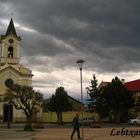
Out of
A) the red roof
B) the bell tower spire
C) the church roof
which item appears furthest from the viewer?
the red roof

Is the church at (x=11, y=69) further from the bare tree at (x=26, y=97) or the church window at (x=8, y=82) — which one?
the bare tree at (x=26, y=97)

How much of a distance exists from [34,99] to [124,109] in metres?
41.7

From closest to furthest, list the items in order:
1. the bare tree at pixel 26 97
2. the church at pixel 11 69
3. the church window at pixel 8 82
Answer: the bare tree at pixel 26 97 < the church window at pixel 8 82 < the church at pixel 11 69

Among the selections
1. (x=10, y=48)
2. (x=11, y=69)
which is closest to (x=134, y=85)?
(x=10, y=48)

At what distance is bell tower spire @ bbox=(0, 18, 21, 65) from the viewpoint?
322 ft

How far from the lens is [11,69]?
314 ft

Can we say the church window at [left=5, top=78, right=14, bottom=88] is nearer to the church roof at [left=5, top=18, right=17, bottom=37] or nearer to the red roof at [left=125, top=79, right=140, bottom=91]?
the church roof at [left=5, top=18, right=17, bottom=37]

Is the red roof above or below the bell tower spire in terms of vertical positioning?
below

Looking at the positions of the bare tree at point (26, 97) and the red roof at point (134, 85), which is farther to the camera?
the red roof at point (134, 85)

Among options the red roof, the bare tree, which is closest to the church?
the red roof

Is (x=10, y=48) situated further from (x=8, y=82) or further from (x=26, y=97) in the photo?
(x=26, y=97)

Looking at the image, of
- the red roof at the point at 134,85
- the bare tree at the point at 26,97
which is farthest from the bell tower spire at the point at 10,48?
the bare tree at the point at 26,97

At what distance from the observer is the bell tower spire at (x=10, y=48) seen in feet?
322

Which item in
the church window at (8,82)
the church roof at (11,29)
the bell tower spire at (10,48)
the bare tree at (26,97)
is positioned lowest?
the bare tree at (26,97)
